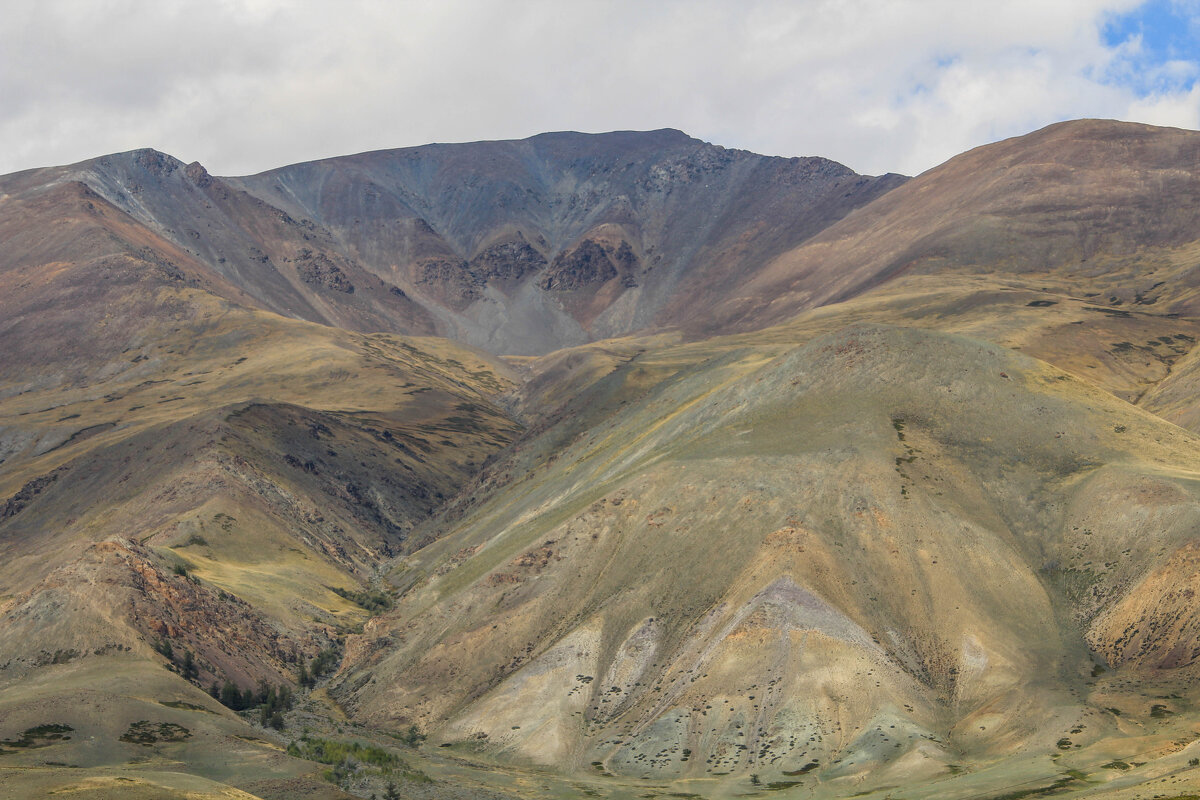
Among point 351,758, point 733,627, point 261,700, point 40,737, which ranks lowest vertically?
point 351,758

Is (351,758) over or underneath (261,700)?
underneath

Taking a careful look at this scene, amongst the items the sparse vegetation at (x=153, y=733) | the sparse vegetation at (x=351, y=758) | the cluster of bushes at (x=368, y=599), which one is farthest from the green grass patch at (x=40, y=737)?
the cluster of bushes at (x=368, y=599)

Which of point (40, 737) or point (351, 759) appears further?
point (351, 759)

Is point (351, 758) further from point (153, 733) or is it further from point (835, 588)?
point (835, 588)

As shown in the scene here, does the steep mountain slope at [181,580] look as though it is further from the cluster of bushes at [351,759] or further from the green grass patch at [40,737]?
the cluster of bushes at [351,759]

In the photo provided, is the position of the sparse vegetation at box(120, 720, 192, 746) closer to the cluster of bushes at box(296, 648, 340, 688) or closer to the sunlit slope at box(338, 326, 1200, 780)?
the sunlit slope at box(338, 326, 1200, 780)

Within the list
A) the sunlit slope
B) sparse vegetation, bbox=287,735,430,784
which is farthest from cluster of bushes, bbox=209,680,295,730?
the sunlit slope

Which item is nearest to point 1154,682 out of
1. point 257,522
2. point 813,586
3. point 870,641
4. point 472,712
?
point 870,641

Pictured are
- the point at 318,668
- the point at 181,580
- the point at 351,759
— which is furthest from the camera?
the point at 318,668

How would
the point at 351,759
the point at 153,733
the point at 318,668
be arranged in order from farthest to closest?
the point at 318,668, the point at 351,759, the point at 153,733

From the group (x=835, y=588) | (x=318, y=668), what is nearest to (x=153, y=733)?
(x=318, y=668)
